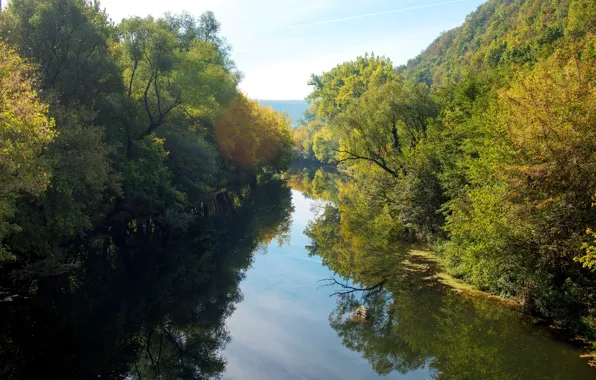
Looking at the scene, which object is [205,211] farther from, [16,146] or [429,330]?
[429,330]

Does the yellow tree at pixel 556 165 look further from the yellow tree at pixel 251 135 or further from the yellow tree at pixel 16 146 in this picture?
the yellow tree at pixel 251 135

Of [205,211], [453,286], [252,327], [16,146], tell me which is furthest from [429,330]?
[205,211]

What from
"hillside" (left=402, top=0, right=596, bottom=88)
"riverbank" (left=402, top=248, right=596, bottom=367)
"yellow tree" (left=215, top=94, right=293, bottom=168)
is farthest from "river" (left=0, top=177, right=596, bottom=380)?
"yellow tree" (left=215, top=94, right=293, bottom=168)

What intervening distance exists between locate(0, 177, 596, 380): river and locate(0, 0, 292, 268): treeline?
3.37 metres

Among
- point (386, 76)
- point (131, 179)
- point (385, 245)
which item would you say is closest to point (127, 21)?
point (131, 179)

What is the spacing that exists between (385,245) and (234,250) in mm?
11618

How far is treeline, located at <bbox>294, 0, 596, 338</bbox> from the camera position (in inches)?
628

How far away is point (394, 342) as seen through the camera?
17062 millimetres

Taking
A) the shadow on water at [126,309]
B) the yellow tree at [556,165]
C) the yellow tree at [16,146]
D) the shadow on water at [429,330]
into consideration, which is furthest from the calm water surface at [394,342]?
the yellow tree at [16,146]

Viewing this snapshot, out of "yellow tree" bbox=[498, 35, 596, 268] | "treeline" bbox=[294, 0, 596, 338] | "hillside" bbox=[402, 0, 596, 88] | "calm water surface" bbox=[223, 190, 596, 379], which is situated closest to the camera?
"calm water surface" bbox=[223, 190, 596, 379]

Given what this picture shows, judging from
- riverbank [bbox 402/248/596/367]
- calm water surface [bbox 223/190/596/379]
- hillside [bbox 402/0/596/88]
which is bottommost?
calm water surface [bbox 223/190/596/379]

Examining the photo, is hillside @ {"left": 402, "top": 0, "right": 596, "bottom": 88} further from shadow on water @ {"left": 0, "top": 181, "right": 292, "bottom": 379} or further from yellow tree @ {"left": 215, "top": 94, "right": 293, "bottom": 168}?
shadow on water @ {"left": 0, "top": 181, "right": 292, "bottom": 379}

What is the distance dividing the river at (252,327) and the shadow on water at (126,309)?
2.8 inches

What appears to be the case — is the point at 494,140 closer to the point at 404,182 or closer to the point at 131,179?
the point at 404,182
